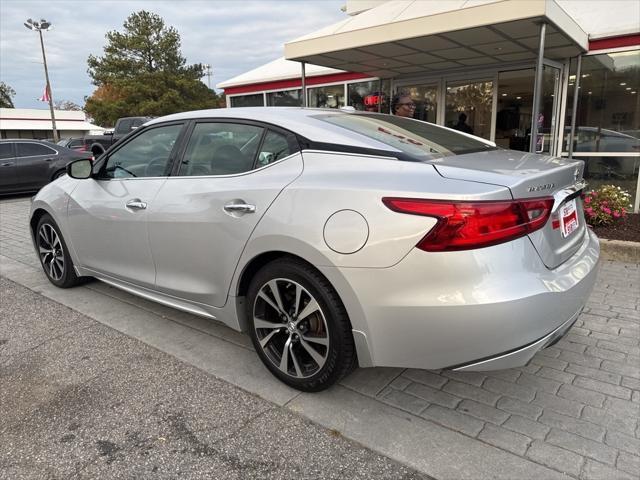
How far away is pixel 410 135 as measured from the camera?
295cm

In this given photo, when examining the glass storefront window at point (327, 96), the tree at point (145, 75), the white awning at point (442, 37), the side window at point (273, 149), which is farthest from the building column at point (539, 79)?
the tree at point (145, 75)

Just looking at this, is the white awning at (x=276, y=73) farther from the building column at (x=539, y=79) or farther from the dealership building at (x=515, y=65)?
the building column at (x=539, y=79)

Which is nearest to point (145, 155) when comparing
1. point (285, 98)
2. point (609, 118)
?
point (609, 118)

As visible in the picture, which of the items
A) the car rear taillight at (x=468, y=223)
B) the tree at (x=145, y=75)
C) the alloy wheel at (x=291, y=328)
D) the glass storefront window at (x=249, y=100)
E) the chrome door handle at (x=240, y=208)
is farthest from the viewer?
the tree at (x=145, y=75)

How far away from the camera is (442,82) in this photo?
9562 millimetres

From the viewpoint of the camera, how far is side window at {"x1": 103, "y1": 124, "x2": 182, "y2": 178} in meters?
3.43

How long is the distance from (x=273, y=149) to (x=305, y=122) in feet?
0.81

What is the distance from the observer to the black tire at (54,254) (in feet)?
14.5

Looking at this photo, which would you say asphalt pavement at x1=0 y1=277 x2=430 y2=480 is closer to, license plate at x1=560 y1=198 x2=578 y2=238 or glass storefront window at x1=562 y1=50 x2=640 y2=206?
Answer: license plate at x1=560 y1=198 x2=578 y2=238

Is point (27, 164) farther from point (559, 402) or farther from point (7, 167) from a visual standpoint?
point (559, 402)

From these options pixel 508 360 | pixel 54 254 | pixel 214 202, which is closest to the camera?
pixel 508 360

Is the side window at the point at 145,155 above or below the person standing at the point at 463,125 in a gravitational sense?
below

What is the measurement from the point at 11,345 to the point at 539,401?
11.8 feet

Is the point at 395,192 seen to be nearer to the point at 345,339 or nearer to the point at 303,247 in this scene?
the point at 303,247
